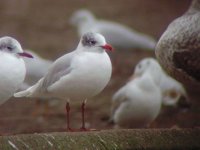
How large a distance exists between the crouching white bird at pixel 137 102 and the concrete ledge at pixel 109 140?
236 centimetres

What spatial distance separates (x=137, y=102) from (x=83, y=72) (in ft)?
8.33

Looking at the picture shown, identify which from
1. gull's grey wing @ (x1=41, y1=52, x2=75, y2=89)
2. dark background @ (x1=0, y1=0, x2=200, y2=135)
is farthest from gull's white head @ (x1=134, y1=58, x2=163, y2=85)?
gull's grey wing @ (x1=41, y1=52, x2=75, y2=89)

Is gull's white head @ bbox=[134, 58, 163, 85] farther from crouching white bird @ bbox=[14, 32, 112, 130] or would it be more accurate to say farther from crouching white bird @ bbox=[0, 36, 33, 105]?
crouching white bird @ bbox=[0, 36, 33, 105]

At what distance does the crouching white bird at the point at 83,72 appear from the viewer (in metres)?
4.78

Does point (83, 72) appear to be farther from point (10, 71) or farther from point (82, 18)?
A: point (82, 18)

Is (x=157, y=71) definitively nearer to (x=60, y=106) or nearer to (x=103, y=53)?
(x=60, y=106)

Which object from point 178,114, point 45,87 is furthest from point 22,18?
point 45,87

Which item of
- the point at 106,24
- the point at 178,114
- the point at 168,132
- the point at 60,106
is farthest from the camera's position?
the point at 106,24

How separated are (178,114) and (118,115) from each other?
Answer: 1.20 m

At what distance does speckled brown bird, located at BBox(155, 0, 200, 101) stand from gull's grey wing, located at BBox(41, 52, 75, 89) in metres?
0.63

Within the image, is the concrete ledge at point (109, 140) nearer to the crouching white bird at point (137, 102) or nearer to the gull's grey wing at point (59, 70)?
the gull's grey wing at point (59, 70)

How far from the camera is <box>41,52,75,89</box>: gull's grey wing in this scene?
4914 mm

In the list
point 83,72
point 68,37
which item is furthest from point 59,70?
point 68,37

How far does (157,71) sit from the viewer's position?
768cm
